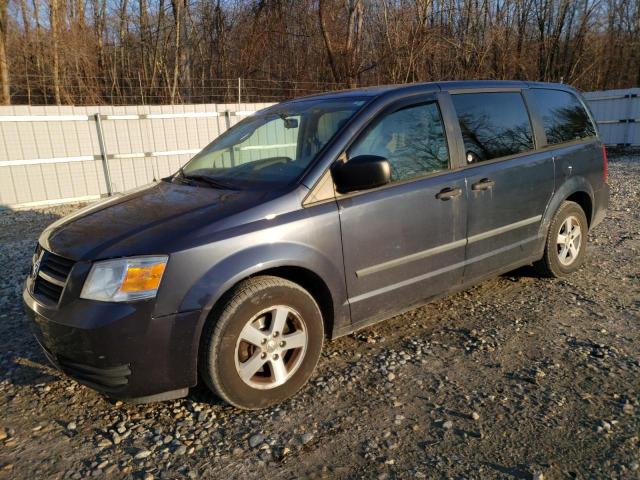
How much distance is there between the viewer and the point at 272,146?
368 centimetres

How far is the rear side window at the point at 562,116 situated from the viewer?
14.6ft

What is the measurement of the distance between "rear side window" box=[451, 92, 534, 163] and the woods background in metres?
11.3

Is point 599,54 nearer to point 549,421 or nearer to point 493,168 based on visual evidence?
point 493,168

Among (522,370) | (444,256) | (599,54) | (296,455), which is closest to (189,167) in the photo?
(444,256)

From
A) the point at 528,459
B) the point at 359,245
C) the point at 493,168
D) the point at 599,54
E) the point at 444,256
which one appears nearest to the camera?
the point at 528,459

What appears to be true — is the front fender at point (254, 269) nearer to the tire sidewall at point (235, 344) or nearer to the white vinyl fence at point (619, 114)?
the tire sidewall at point (235, 344)

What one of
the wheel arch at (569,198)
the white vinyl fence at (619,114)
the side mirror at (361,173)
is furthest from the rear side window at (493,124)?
the white vinyl fence at (619,114)

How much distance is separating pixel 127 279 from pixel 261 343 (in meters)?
0.82

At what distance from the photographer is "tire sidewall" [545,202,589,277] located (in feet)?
14.7

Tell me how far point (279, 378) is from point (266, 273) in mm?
624

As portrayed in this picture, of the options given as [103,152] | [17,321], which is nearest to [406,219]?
[17,321]

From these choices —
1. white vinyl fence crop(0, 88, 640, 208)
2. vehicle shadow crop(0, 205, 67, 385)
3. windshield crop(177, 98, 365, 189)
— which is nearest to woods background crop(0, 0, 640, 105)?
white vinyl fence crop(0, 88, 640, 208)

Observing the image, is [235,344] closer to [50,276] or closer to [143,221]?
[143,221]

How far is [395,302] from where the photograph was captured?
3418mm
